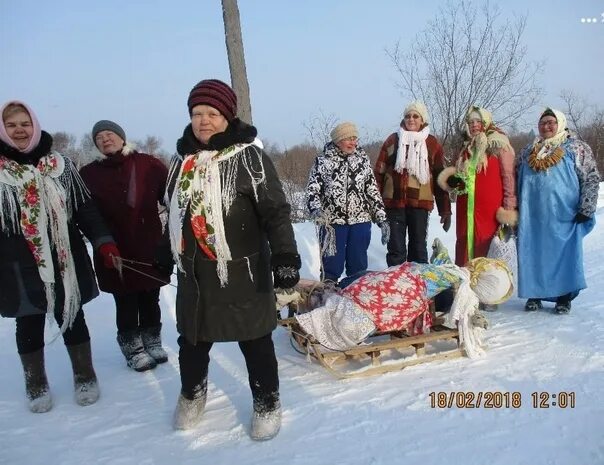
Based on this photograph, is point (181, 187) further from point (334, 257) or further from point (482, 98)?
point (482, 98)

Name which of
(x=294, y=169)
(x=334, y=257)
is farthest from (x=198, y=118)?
(x=294, y=169)

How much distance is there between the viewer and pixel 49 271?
9.54 ft

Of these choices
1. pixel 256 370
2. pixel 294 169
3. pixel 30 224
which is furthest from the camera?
pixel 294 169

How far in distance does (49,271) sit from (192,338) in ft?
3.37

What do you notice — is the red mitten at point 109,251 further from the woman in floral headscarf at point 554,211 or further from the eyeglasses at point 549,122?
the eyeglasses at point 549,122

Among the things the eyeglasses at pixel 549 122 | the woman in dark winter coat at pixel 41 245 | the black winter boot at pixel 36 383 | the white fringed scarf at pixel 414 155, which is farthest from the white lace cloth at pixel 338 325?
the eyeglasses at pixel 549 122

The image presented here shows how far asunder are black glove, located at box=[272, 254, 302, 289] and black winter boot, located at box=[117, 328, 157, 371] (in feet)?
5.87

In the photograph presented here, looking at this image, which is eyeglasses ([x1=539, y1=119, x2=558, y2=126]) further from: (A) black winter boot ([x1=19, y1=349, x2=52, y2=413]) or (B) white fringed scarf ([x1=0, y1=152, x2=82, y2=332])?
(A) black winter boot ([x1=19, y1=349, x2=52, y2=413])

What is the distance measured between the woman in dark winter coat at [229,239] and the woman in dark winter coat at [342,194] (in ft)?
6.77

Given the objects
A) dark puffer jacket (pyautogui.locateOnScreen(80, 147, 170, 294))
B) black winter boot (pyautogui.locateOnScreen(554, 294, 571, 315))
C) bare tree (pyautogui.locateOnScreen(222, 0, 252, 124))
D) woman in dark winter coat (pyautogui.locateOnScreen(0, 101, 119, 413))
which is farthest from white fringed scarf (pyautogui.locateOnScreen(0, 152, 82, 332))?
black winter boot (pyautogui.locateOnScreen(554, 294, 571, 315))

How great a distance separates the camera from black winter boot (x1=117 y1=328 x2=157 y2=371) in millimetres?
3637

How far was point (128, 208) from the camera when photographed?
3510 millimetres

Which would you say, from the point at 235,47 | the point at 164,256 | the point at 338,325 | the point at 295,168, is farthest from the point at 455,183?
the point at 295,168
